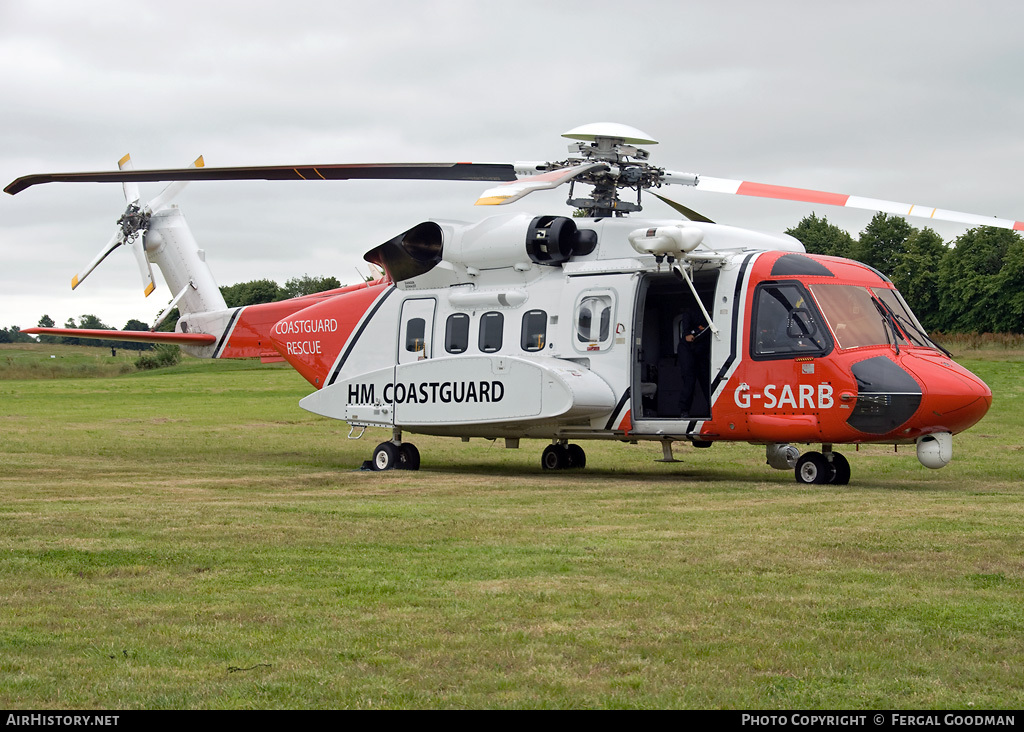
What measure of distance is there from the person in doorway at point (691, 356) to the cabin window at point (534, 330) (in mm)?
2010

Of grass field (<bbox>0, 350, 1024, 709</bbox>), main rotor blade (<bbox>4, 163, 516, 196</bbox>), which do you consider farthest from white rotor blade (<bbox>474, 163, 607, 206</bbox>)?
grass field (<bbox>0, 350, 1024, 709</bbox>)

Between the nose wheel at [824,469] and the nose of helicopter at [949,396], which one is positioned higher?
the nose of helicopter at [949,396]

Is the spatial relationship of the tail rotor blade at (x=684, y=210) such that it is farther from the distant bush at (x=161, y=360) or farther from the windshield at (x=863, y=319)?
the distant bush at (x=161, y=360)

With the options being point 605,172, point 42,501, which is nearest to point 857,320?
point 605,172

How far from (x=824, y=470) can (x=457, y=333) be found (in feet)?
19.9

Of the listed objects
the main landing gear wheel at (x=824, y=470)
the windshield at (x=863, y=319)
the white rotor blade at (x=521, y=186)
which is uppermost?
the white rotor blade at (x=521, y=186)

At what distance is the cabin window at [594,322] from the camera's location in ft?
54.1

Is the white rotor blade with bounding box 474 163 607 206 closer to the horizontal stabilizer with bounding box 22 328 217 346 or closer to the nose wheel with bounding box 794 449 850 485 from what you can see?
the nose wheel with bounding box 794 449 850 485

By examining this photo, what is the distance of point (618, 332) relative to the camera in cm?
1634

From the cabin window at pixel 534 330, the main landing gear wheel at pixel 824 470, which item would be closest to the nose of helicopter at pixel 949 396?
the main landing gear wheel at pixel 824 470

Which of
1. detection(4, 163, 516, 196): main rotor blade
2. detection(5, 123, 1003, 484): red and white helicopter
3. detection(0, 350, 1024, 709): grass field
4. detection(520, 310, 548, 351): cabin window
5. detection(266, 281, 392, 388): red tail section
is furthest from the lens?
detection(266, 281, 392, 388): red tail section

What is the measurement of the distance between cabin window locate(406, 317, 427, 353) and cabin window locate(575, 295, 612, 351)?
295 centimetres

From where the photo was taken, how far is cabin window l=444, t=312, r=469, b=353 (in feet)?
58.9

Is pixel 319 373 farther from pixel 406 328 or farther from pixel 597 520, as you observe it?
pixel 597 520
